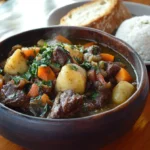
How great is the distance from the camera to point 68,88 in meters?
1.10

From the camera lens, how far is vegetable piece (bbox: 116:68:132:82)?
118cm

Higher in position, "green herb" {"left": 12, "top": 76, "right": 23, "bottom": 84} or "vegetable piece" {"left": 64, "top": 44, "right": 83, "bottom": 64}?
"green herb" {"left": 12, "top": 76, "right": 23, "bottom": 84}

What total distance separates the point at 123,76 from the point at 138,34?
1.68 ft

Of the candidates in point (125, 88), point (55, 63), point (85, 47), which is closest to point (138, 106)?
point (125, 88)

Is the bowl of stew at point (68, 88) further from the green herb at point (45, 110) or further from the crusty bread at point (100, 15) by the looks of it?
the crusty bread at point (100, 15)

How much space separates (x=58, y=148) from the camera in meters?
0.96

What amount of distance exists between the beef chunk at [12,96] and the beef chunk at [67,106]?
11cm

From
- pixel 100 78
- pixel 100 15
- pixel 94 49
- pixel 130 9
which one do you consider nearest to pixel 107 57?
pixel 94 49

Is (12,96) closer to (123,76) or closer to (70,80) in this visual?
(70,80)

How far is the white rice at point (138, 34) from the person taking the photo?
1.60 m

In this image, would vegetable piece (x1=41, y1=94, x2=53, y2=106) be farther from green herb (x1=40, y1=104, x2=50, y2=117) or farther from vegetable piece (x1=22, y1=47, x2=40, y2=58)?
vegetable piece (x1=22, y1=47, x2=40, y2=58)

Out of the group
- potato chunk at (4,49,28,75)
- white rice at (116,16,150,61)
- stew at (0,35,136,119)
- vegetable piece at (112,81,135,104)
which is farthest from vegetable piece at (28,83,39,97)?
A: white rice at (116,16,150,61)

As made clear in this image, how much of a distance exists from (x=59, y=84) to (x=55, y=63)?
0.36 feet

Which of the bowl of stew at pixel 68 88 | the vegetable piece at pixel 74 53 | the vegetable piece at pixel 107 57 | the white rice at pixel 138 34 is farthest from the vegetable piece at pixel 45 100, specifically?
the white rice at pixel 138 34
